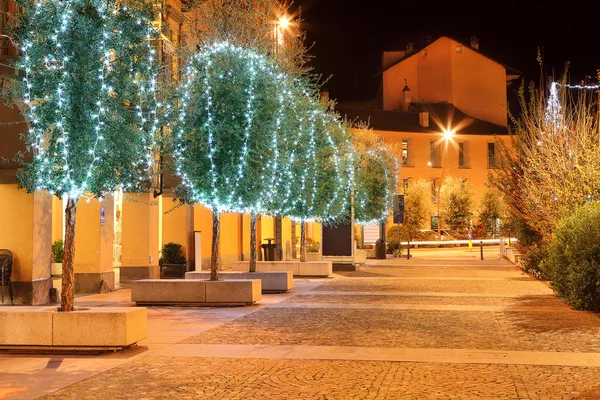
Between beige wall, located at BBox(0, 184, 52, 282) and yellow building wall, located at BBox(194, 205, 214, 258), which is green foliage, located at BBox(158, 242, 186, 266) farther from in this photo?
beige wall, located at BBox(0, 184, 52, 282)

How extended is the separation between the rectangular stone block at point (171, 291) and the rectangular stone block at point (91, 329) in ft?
22.3

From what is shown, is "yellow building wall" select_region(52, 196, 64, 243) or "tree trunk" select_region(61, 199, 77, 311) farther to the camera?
"yellow building wall" select_region(52, 196, 64, 243)

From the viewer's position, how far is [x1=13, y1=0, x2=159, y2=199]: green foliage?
11.9 meters

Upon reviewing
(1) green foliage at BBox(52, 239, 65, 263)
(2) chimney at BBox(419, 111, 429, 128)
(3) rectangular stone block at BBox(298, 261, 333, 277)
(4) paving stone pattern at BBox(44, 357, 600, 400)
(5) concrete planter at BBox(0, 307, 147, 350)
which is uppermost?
(2) chimney at BBox(419, 111, 429, 128)

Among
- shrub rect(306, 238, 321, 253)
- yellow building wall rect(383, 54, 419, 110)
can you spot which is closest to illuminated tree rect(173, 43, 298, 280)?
shrub rect(306, 238, 321, 253)

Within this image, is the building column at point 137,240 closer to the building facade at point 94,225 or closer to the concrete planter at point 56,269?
the building facade at point 94,225

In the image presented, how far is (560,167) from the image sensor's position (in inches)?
852

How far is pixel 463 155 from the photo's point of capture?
77188 millimetres

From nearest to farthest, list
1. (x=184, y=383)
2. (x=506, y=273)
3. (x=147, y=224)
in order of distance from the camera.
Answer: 1. (x=184, y=383)
2. (x=147, y=224)
3. (x=506, y=273)

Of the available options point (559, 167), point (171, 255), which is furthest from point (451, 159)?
point (559, 167)

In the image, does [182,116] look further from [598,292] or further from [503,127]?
[503,127]

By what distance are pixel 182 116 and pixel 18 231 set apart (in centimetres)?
455

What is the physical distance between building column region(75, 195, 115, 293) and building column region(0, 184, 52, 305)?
2.83 meters

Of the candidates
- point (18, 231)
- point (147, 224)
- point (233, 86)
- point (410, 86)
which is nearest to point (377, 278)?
point (147, 224)
